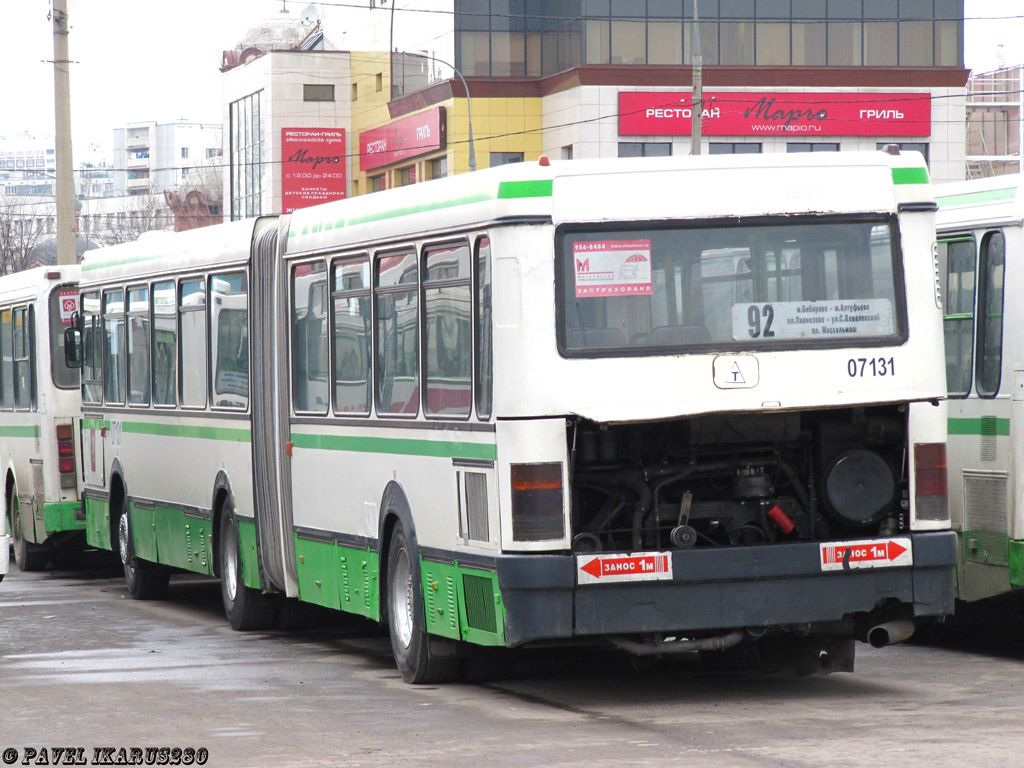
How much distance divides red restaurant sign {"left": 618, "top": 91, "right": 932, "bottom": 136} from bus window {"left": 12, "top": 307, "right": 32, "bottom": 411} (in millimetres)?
40816

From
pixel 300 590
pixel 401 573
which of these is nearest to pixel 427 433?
pixel 401 573

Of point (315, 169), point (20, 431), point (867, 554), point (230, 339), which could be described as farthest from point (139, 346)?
point (315, 169)

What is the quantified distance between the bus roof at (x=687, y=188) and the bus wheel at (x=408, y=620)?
205 centimetres

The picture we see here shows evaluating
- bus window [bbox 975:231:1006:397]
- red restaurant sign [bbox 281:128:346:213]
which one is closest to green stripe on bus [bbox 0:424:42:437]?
bus window [bbox 975:231:1006:397]

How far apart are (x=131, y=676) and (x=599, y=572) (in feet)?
11.9

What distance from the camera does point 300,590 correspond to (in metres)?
13.7

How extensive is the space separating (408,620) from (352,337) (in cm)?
188

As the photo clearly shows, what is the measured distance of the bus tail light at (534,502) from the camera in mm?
9906

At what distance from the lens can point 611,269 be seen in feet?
33.2

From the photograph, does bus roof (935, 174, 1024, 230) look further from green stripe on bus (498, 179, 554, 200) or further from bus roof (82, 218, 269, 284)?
bus roof (82, 218, 269, 284)

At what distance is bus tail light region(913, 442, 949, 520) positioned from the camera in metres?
10.4

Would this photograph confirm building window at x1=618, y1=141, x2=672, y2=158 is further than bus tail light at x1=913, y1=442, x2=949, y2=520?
Yes

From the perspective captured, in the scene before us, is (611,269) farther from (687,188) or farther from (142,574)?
(142,574)

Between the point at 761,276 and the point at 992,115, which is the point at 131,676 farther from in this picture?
the point at 992,115
